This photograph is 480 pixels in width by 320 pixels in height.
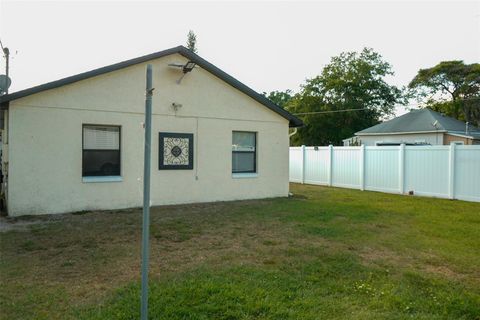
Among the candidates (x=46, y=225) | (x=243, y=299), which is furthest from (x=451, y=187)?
(x=46, y=225)

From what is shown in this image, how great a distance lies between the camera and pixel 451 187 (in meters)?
12.9

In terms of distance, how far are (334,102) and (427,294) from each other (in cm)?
3541

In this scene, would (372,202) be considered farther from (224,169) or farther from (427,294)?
(427,294)

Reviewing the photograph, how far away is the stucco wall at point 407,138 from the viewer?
83.5 feet

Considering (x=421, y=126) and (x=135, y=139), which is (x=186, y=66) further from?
(x=421, y=126)

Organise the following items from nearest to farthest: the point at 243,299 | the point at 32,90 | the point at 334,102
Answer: the point at 243,299 < the point at 32,90 < the point at 334,102

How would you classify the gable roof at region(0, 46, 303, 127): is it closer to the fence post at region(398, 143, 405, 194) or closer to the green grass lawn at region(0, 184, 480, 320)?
the green grass lawn at region(0, 184, 480, 320)

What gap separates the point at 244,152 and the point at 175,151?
2.57 metres

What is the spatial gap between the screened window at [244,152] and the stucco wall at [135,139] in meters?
0.21

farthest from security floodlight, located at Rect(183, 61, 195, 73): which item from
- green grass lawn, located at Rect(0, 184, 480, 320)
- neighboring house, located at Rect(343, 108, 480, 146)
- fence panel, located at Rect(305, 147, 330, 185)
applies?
neighboring house, located at Rect(343, 108, 480, 146)

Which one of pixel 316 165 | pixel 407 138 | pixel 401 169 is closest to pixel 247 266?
pixel 401 169

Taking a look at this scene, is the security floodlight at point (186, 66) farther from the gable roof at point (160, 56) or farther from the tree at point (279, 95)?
the tree at point (279, 95)

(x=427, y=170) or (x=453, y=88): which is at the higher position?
(x=453, y=88)

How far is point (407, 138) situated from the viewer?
27.0 meters
